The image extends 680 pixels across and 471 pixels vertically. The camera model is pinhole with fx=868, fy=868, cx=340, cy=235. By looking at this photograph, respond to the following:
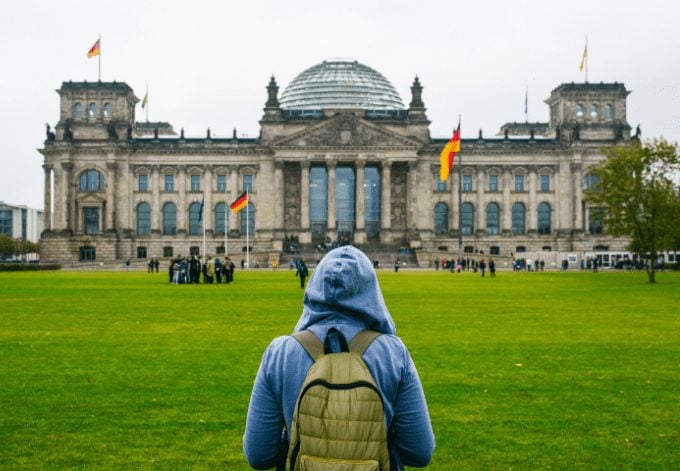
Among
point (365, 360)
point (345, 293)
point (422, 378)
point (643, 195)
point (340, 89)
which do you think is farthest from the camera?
point (340, 89)

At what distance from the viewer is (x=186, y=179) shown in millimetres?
125875

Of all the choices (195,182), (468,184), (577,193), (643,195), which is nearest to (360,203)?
(468,184)

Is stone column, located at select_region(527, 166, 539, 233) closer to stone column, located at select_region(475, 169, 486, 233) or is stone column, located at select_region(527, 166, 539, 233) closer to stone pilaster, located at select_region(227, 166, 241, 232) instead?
stone column, located at select_region(475, 169, 486, 233)

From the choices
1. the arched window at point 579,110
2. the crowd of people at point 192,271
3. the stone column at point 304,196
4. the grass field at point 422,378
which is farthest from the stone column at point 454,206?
the grass field at point 422,378

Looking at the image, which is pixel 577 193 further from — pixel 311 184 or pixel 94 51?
pixel 94 51

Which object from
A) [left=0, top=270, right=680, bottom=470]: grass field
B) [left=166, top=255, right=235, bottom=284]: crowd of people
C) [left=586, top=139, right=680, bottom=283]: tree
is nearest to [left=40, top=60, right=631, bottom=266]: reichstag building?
[left=586, top=139, right=680, bottom=283]: tree

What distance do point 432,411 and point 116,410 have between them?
4.81 metres

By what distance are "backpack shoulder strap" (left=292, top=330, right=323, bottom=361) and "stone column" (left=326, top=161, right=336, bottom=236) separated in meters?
116

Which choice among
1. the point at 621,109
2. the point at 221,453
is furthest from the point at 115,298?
the point at 621,109

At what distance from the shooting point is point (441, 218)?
12694 cm

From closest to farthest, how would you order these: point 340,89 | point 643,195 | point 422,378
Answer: point 422,378, point 643,195, point 340,89

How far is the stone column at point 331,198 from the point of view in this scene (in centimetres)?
12194

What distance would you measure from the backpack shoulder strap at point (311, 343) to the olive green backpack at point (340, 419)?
0.38 m

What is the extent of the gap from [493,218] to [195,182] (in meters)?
43.8
